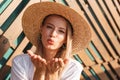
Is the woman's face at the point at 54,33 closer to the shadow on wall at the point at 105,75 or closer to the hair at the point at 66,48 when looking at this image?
the hair at the point at 66,48

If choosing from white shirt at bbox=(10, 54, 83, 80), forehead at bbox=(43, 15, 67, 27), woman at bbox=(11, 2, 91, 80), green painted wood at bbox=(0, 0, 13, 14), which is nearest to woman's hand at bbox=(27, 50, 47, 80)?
woman at bbox=(11, 2, 91, 80)

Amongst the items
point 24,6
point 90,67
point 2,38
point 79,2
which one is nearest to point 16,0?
point 24,6

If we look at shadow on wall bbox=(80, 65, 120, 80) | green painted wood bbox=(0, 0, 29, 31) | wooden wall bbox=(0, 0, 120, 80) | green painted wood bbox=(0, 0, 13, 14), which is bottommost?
shadow on wall bbox=(80, 65, 120, 80)

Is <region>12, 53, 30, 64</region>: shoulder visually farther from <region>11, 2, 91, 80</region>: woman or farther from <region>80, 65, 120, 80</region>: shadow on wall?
<region>80, 65, 120, 80</region>: shadow on wall

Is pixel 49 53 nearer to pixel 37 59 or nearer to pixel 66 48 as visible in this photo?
pixel 66 48

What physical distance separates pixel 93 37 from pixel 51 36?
3.80ft

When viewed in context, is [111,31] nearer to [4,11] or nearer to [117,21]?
[117,21]

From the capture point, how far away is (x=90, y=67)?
10.3 ft

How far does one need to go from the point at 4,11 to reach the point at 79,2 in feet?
2.52

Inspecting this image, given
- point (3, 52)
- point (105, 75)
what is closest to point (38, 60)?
point (3, 52)

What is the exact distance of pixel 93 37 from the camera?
3.09 metres

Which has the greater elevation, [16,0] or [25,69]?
[16,0]

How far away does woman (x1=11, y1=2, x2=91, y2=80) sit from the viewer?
200 centimetres

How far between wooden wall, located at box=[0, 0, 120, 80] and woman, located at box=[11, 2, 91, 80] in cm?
15
